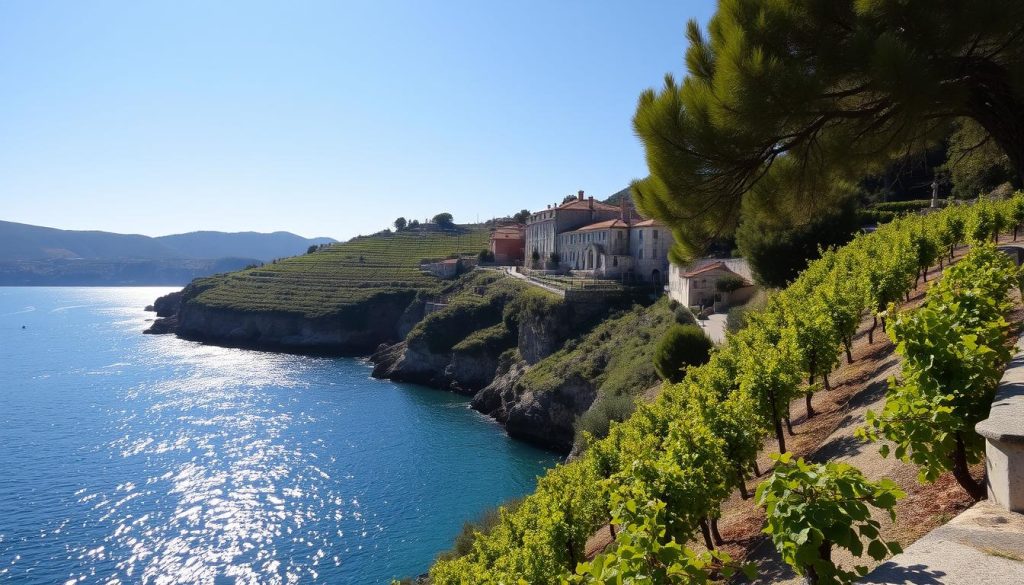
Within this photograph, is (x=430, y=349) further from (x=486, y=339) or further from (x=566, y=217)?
(x=566, y=217)

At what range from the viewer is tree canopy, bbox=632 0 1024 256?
9.99 meters

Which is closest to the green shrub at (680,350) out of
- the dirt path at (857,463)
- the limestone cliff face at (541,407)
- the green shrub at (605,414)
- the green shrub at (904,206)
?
the green shrub at (605,414)

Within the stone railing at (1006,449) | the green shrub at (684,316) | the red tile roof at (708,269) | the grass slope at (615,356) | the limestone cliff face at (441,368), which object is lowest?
the limestone cliff face at (441,368)

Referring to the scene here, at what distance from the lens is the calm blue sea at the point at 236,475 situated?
27922 millimetres

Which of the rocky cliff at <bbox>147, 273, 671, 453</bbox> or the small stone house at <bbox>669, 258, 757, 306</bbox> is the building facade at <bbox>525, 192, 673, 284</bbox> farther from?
the rocky cliff at <bbox>147, 273, 671, 453</bbox>

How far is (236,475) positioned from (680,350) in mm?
29901

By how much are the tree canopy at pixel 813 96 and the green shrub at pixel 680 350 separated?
21740 mm

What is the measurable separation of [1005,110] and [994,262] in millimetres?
3063

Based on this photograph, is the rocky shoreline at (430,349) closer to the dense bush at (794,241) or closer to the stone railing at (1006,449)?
the dense bush at (794,241)

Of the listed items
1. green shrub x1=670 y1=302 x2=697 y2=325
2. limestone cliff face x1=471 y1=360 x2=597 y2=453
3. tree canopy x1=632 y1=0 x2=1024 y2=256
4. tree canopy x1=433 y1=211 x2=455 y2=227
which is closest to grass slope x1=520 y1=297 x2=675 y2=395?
limestone cliff face x1=471 y1=360 x2=597 y2=453

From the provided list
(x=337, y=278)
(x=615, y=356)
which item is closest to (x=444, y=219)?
(x=337, y=278)

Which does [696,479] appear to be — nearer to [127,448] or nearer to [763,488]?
[763,488]

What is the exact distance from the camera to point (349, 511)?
3288 cm

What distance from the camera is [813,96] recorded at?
35.1ft
